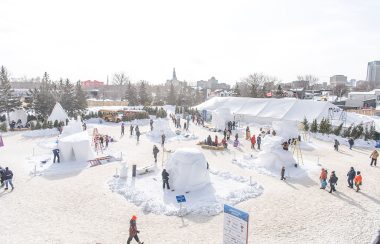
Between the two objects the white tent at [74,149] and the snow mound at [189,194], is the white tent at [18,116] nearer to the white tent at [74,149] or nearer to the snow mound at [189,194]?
the white tent at [74,149]

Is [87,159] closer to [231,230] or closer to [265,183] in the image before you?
[265,183]

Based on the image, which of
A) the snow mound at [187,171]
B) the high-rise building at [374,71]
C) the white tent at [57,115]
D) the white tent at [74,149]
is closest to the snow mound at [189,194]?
the snow mound at [187,171]

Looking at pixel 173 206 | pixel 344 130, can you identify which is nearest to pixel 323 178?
pixel 173 206

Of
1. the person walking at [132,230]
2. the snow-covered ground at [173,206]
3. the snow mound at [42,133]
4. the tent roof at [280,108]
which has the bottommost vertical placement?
the snow-covered ground at [173,206]

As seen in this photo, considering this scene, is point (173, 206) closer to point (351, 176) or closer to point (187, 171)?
point (187, 171)

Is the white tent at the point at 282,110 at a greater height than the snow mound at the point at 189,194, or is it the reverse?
the white tent at the point at 282,110

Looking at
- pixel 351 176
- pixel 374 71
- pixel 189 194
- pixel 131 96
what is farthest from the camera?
pixel 374 71

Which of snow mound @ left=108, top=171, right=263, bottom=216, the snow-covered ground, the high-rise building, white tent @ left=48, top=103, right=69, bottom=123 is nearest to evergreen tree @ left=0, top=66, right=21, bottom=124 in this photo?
white tent @ left=48, top=103, right=69, bottom=123
